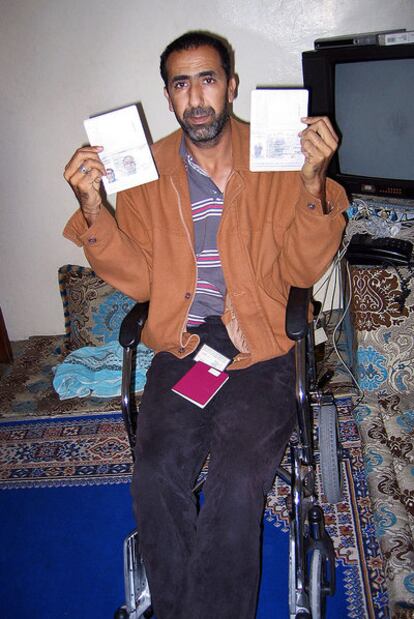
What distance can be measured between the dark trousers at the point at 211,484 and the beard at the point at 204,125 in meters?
0.71

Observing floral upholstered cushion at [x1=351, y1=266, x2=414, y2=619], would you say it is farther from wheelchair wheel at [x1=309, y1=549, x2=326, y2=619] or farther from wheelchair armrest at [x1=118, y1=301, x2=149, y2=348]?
wheelchair armrest at [x1=118, y1=301, x2=149, y2=348]

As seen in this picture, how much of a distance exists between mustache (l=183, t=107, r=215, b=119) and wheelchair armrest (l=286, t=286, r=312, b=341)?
597 mm

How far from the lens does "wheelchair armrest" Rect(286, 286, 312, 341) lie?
60.7 inches

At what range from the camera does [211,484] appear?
1519mm

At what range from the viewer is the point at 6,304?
333cm

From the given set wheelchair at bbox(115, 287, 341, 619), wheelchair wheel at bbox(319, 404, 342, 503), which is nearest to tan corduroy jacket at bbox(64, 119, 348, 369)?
wheelchair at bbox(115, 287, 341, 619)

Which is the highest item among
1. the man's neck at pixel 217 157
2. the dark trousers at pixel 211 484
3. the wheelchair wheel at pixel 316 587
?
the man's neck at pixel 217 157

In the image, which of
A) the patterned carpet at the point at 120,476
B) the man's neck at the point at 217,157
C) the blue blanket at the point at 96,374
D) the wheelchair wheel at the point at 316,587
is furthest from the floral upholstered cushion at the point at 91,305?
the wheelchair wheel at the point at 316,587

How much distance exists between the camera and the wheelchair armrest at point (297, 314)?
60.7 inches

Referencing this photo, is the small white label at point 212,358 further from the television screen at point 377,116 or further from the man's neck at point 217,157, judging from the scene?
the television screen at point 377,116

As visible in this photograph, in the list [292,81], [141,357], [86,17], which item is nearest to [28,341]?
[141,357]

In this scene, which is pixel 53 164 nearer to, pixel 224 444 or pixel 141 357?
pixel 141 357

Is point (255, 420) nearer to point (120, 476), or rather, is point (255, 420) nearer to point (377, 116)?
point (120, 476)

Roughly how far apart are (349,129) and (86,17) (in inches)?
50.3
